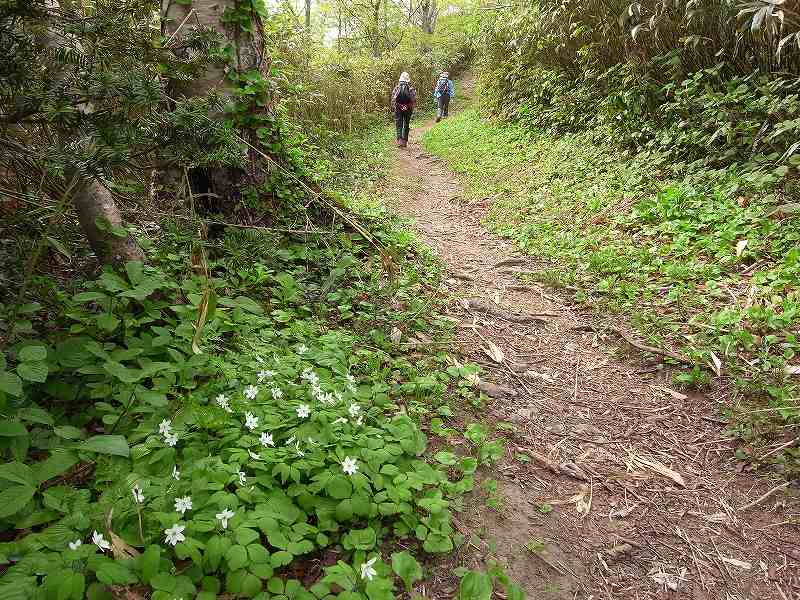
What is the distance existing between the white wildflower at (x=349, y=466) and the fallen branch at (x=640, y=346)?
271 centimetres

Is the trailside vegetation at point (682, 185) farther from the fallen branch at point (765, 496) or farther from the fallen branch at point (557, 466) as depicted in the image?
the fallen branch at point (557, 466)

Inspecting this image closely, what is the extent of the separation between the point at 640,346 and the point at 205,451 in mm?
3265

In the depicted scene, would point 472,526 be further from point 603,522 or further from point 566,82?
point 566,82

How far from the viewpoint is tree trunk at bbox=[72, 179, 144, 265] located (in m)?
2.42

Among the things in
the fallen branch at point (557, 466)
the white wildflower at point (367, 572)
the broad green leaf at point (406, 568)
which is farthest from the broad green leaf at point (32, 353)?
the fallen branch at point (557, 466)

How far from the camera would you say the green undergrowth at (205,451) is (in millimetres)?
1547

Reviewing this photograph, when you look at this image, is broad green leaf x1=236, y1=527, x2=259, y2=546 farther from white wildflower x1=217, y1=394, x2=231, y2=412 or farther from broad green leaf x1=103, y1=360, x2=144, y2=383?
broad green leaf x1=103, y1=360, x2=144, y2=383

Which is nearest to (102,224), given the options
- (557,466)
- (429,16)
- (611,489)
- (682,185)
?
(557,466)

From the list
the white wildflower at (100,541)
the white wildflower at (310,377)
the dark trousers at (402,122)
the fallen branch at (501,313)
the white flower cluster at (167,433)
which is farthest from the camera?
the dark trousers at (402,122)

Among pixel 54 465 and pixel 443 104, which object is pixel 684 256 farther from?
pixel 443 104

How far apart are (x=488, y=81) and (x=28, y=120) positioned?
13.9 m

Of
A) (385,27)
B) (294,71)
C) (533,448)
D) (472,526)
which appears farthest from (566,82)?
(385,27)

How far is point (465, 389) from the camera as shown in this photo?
306 centimetres

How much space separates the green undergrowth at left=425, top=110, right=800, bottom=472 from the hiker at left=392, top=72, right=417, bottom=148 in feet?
20.4
